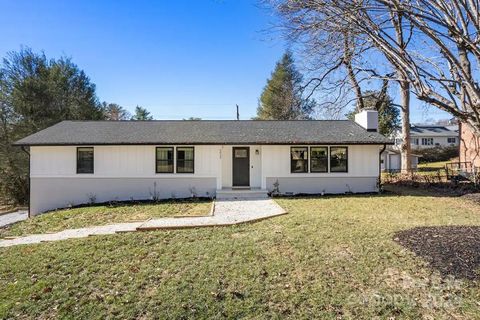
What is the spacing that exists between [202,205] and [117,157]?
465cm

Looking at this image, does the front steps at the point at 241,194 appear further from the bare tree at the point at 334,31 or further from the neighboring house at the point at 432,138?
the neighboring house at the point at 432,138

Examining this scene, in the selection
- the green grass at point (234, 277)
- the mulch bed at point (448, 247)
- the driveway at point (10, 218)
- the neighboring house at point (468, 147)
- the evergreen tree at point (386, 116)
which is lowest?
the driveway at point (10, 218)

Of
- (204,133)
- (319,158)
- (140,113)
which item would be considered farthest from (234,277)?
(140,113)

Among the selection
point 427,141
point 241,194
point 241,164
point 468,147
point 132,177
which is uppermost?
point 427,141

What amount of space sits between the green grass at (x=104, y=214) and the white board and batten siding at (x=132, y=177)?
3.34ft

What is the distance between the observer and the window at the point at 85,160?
13234 mm

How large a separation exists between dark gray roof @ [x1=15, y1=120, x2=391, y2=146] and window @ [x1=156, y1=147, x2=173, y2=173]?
46 cm

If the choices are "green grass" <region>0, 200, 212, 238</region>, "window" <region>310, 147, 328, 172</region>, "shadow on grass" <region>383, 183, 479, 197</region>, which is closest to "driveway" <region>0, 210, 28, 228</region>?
"green grass" <region>0, 200, 212, 238</region>

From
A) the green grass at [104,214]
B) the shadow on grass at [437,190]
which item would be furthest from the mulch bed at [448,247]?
the shadow on grass at [437,190]

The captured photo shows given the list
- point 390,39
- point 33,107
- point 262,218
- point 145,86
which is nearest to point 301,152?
point 262,218

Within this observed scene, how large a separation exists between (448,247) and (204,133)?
10798 mm

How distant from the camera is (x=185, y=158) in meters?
13.4

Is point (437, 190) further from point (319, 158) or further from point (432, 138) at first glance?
point (432, 138)

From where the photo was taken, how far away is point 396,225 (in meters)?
7.64
